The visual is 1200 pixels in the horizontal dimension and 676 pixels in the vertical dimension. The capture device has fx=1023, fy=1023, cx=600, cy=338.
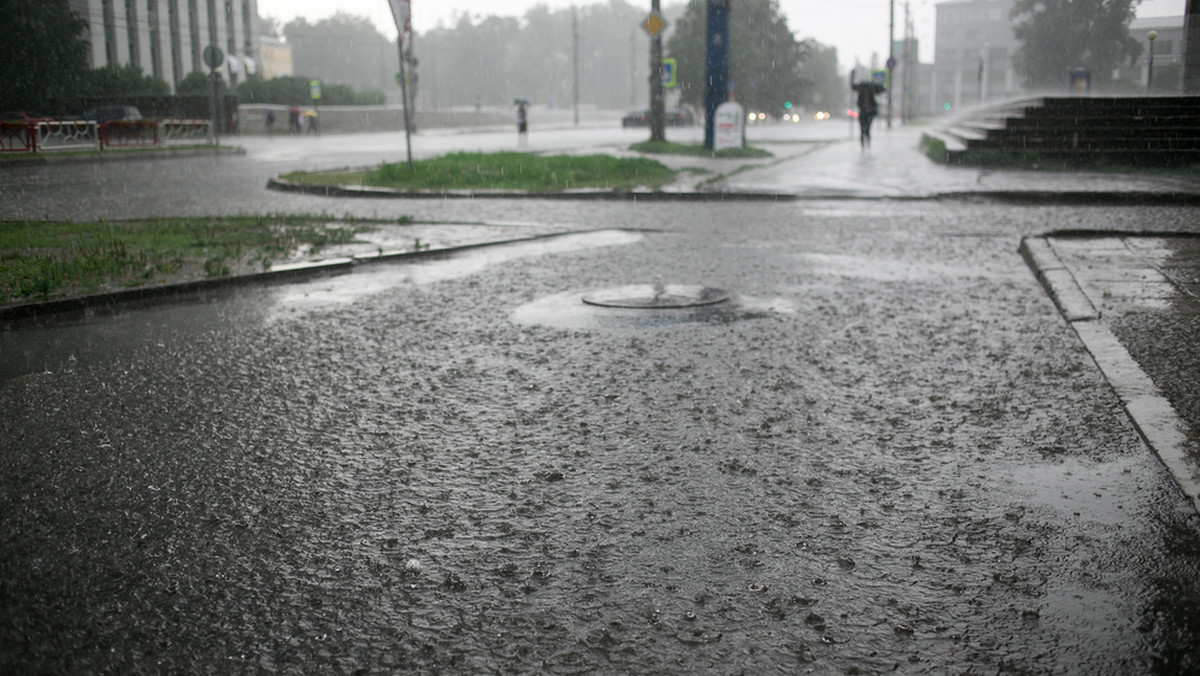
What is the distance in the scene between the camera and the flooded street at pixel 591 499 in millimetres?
2494

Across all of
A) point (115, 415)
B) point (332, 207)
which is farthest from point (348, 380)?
point (332, 207)

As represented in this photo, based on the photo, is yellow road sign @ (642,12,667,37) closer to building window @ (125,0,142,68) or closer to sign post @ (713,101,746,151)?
sign post @ (713,101,746,151)

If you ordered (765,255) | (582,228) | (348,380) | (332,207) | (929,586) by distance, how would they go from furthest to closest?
(332,207) → (582,228) → (765,255) → (348,380) → (929,586)

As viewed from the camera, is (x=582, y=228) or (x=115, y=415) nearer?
(x=115, y=415)

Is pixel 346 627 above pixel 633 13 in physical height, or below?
below

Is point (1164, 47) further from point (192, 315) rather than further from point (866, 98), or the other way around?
point (192, 315)

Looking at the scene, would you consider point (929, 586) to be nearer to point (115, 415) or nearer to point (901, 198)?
point (115, 415)

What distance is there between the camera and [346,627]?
2.55 meters

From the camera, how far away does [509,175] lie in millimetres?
18344

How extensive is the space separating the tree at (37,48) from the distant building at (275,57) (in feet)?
317

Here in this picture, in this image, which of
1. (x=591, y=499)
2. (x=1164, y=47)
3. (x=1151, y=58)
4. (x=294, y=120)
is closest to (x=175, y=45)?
(x=294, y=120)

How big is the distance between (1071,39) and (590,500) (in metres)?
49.4

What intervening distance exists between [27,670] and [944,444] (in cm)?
311

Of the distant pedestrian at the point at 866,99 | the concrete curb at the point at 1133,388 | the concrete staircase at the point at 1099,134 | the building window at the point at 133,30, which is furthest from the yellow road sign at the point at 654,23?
the building window at the point at 133,30
